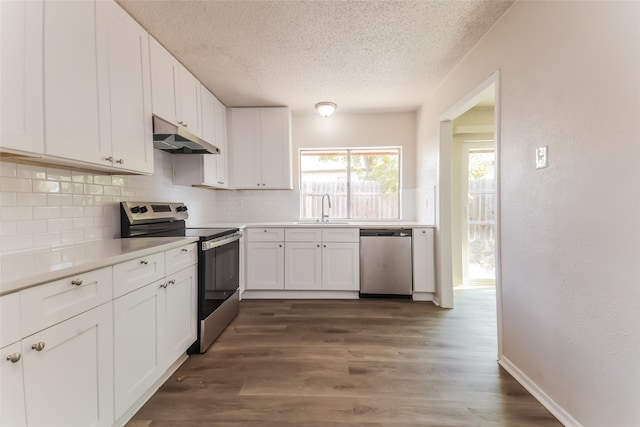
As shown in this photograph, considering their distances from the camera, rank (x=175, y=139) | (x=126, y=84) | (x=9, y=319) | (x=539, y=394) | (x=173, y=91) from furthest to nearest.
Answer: (x=173, y=91) < (x=175, y=139) < (x=126, y=84) < (x=539, y=394) < (x=9, y=319)

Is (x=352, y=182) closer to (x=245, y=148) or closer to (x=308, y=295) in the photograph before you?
(x=245, y=148)

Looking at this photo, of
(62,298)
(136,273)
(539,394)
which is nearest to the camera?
(62,298)

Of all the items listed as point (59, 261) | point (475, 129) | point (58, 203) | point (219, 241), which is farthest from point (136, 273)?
point (475, 129)

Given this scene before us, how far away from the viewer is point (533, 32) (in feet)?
5.16

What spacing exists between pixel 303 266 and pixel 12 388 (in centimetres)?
257

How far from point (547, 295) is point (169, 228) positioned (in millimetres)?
2787

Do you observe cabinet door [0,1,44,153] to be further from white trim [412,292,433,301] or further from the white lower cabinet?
white trim [412,292,433,301]

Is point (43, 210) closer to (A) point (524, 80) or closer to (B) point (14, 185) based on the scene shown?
(B) point (14, 185)

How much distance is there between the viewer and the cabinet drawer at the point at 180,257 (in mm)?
1728

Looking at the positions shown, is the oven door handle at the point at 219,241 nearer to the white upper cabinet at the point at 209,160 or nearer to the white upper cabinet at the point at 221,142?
the white upper cabinet at the point at 209,160

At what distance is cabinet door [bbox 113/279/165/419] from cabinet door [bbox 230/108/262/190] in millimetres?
2125

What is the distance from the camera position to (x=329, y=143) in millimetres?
3861

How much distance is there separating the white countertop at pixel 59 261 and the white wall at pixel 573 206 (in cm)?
223

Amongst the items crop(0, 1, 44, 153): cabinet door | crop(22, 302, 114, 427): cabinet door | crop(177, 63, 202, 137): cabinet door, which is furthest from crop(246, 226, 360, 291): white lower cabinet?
crop(0, 1, 44, 153): cabinet door
